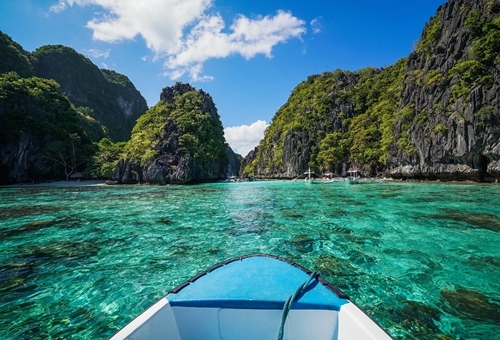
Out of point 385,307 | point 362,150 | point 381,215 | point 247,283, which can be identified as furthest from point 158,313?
point 362,150

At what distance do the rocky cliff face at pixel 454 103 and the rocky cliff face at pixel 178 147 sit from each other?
130ft

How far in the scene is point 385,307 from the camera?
3656 mm

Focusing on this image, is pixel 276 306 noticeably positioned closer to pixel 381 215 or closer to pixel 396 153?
pixel 381 215

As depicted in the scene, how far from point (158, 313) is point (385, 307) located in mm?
3447

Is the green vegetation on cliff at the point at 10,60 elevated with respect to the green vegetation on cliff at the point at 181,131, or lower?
elevated

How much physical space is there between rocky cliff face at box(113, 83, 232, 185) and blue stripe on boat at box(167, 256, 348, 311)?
45.4 meters

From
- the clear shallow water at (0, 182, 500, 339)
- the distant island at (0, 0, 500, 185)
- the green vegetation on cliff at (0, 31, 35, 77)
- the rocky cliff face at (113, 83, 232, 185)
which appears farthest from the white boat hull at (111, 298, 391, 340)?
the green vegetation on cliff at (0, 31, 35, 77)

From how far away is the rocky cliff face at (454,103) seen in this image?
2727 cm

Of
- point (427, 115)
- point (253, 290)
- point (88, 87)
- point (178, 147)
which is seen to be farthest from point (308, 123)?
point (88, 87)

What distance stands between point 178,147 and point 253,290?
52.0 meters

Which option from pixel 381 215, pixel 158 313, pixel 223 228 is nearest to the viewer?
pixel 158 313

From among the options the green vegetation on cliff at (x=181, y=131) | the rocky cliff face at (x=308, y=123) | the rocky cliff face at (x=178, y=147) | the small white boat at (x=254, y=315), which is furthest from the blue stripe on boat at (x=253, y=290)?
the rocky cliff face at (x=308, y=123)

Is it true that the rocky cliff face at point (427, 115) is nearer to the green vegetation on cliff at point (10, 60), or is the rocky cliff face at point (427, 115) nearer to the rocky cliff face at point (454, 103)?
the rocky cliff face at point (454, 103)

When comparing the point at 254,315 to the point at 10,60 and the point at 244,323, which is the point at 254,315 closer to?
the point at 244,323
